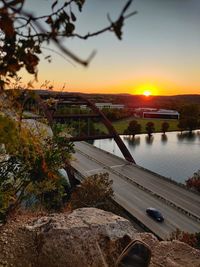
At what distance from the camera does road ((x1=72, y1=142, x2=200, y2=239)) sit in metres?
25.4

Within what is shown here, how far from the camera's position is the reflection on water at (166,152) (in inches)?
2276

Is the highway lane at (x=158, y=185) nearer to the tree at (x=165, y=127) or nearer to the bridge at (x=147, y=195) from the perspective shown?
the bridge at (x=147, y=195)

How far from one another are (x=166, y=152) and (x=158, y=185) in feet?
129

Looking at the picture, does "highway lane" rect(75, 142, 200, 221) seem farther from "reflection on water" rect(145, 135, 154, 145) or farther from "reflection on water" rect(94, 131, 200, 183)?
"reflection on water" rect(145, 135, 154, 145)

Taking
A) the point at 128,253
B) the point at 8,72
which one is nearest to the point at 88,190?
the point at 128,253

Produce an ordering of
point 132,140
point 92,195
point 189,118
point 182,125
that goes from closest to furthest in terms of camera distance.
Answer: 1. point 92,195
2. point 132,140
3. point 182,125
4. point 189,118

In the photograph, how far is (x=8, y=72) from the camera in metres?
2.55

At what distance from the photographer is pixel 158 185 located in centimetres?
3603

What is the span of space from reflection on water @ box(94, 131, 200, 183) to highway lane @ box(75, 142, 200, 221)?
9472mm

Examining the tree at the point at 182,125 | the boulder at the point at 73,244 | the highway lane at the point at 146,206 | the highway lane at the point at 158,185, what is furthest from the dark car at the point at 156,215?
the tree at the point at 182,125

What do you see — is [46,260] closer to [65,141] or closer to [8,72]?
[65,141]

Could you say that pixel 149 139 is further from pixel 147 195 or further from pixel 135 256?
pixel 135 256

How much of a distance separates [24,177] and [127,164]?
37723 mm

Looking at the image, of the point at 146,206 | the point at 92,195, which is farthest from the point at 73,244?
the point at 146,206
